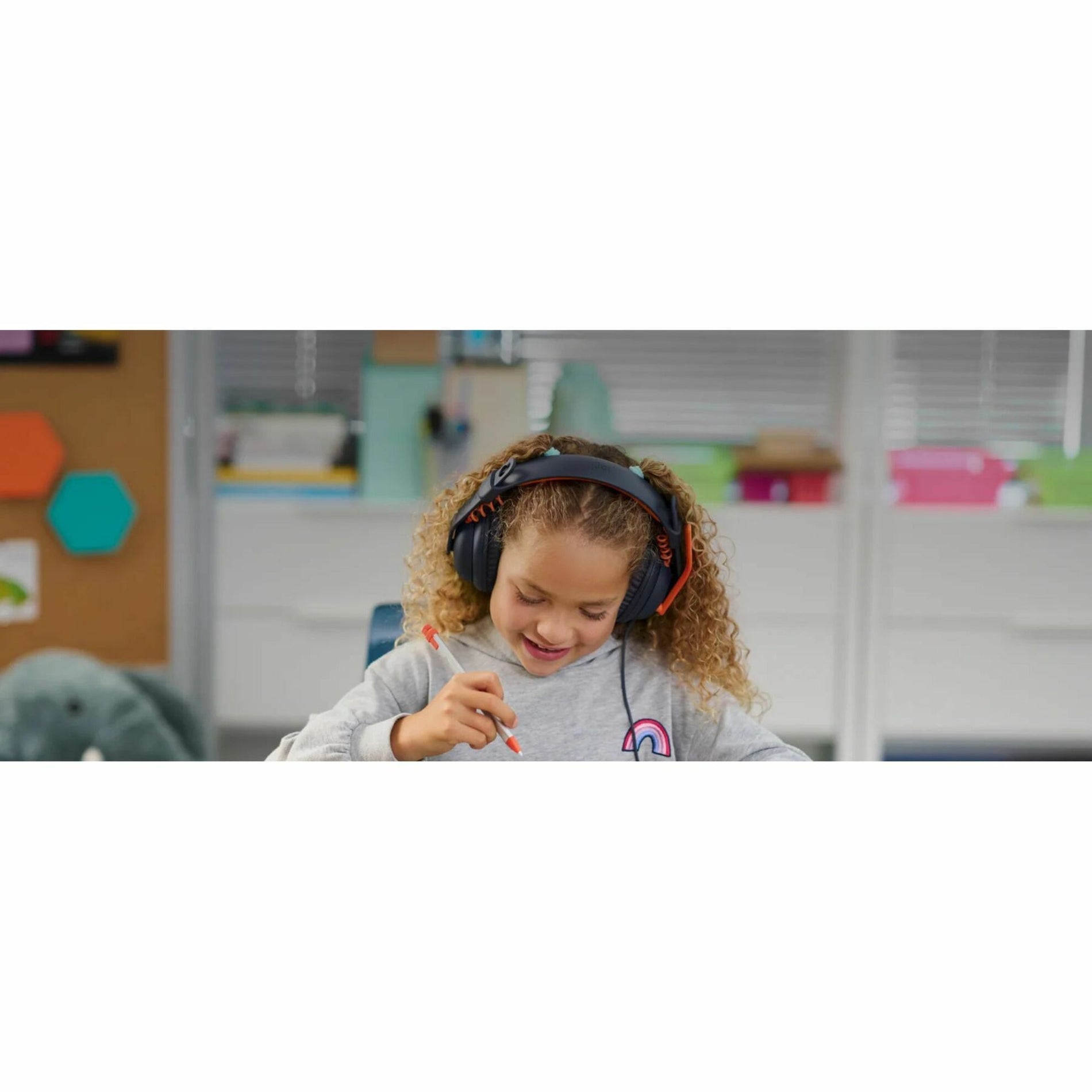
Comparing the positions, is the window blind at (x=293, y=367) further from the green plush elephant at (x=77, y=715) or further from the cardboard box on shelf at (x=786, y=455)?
the cardboard box on shelf at (x=786, y=455)

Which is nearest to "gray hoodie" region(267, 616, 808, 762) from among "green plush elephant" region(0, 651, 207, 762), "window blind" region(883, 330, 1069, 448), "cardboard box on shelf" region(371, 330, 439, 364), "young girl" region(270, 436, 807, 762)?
"young girl" region(270, 436, 807, 762)

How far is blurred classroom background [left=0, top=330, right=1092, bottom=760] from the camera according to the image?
1.99 meters

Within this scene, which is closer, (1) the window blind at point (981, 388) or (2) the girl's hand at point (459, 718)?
(2) the girl's hand at point (459, 718)

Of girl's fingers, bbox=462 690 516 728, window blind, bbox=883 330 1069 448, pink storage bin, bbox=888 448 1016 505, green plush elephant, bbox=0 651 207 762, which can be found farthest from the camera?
window blind, bbox=883 330 1069 448

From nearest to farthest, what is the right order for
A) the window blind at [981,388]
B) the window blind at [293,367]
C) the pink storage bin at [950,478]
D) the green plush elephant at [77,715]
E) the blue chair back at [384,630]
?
1. the blue chair back at [384,630]
2. the green plush elephant at [77,715]
3. the pink storage bin at [950,478]
4. the window blind at [293,367]
5. the window blind at [981,388]

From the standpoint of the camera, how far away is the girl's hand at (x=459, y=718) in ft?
2.81

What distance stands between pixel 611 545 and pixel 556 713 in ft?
0.54

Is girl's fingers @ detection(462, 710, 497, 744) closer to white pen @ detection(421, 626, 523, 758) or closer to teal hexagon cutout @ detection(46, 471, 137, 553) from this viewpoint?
white pen @ detection(421, 626, 523, 758)

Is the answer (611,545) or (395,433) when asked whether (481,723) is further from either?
(395,433)

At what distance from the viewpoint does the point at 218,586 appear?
6.97 ft

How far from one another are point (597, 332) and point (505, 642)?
1.47 m

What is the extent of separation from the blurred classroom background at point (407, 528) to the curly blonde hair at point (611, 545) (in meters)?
1.00

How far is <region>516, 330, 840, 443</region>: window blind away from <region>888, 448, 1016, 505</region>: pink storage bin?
28 cm

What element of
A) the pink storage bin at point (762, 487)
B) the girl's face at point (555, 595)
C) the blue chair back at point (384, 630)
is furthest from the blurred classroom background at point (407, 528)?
the girl's face at point (555, 595)
